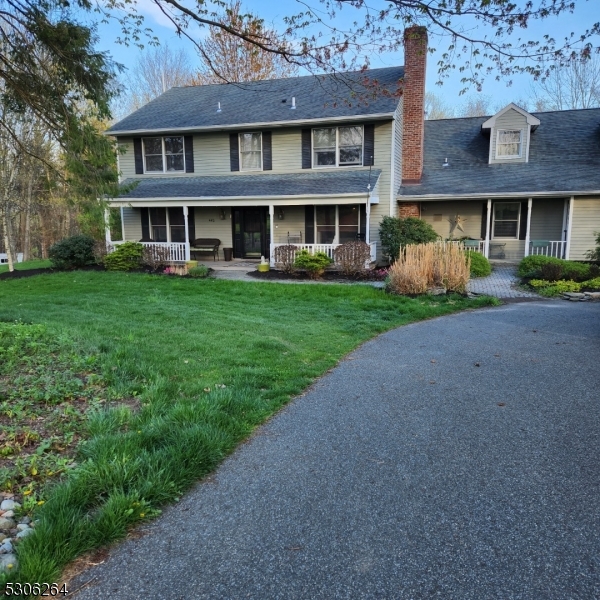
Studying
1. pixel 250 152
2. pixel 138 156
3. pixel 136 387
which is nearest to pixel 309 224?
pixel 250 152

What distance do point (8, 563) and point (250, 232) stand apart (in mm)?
16142

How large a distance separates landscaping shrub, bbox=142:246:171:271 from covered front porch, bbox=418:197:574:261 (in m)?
9.68

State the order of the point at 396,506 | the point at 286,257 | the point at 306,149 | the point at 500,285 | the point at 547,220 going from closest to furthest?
1. the point at 396,506
2. the point at 500,285
3. the point at 286,257
4. the point at 306,149
5. the point at 547,220

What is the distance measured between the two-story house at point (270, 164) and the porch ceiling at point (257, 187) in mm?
38

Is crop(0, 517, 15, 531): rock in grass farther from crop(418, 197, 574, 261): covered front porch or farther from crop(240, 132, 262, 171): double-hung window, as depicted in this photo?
crop(418, 197, 574, 261): covered front porch

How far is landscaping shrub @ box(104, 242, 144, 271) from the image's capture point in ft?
50.3

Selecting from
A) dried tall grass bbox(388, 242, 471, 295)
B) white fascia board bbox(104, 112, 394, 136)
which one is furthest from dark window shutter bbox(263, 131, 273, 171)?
dried tall grass bbox(388, 242, 471, 295)

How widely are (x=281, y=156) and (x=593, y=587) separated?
1647 centimetres

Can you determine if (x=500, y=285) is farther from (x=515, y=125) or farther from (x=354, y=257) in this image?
(x=515, y=125)

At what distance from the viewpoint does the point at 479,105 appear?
35.9 m

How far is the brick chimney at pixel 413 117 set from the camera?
17.1 meters

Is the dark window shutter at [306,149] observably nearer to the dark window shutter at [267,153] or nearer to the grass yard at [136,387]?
the dark window shutter at [267,153]

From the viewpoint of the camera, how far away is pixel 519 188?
15.9m

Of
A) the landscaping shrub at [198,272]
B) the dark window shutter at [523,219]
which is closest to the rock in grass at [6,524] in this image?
the landscaping shrub at [198,272]
